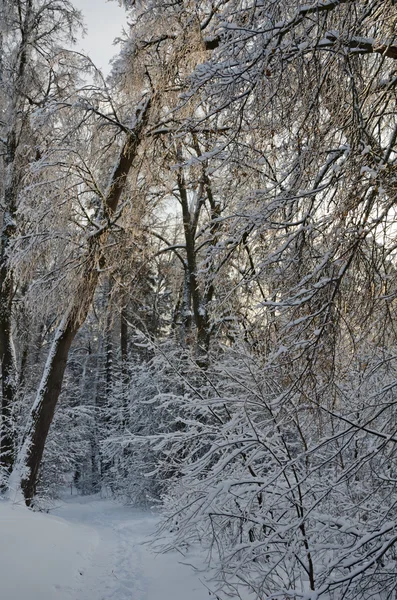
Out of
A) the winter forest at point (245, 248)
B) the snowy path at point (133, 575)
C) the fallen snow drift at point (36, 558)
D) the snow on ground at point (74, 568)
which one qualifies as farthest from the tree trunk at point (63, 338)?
the snowy path at point (133, 575)

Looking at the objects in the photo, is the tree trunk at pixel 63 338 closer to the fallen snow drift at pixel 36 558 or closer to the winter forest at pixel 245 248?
the winter forest at pixel 245 248

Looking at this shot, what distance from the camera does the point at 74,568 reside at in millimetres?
5082

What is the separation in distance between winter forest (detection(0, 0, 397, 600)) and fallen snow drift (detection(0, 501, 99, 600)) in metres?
1.05

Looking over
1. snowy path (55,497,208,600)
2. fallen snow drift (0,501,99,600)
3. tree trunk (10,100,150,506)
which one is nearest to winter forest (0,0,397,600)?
tree trunk (10,100,150,506)

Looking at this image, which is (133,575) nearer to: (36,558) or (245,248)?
(36,558)

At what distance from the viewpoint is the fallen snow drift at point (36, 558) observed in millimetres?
3496

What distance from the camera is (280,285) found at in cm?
282

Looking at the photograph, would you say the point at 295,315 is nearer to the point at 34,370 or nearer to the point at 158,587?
the point at 158,587

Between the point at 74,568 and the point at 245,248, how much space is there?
172 inches

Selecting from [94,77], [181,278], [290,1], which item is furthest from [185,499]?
[181,278]

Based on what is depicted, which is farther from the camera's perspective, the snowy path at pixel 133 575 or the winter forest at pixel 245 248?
the snowy path at pixel 133 575

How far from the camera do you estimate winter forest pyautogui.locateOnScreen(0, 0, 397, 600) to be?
2293mm

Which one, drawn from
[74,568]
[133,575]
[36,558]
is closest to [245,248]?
[36,558]

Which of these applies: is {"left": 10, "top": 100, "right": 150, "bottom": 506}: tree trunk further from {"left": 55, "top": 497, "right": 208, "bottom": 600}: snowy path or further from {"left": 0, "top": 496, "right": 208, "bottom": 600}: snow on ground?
{"left": 55, "top": 497, "right": 208, "bottom": 600}: snowy path
